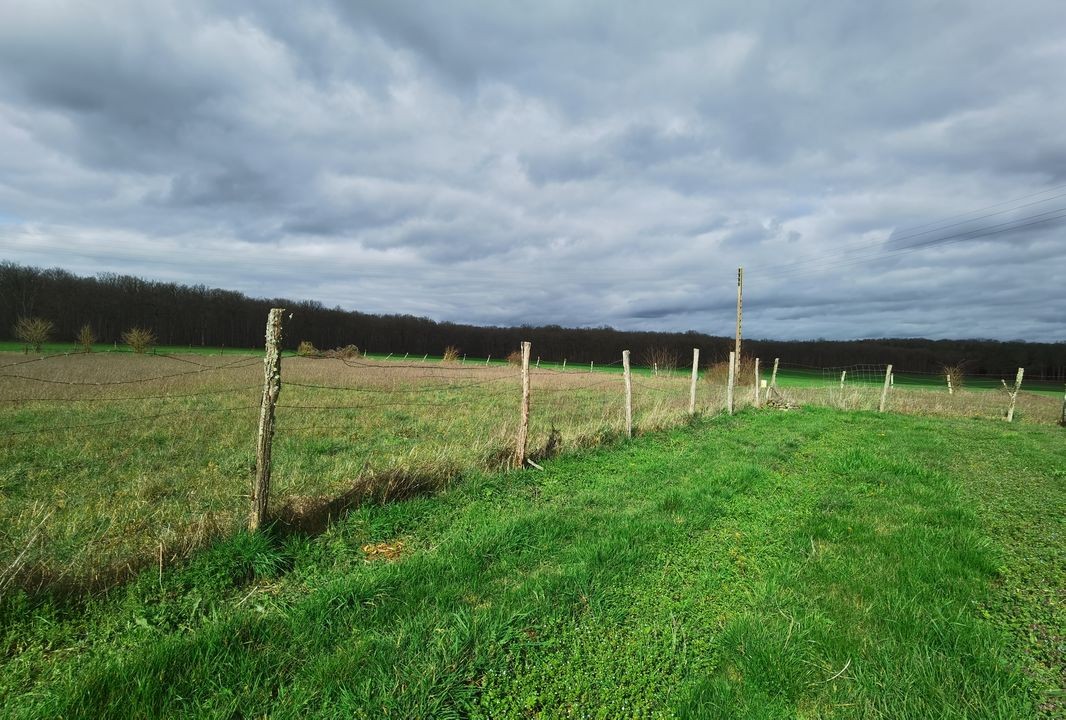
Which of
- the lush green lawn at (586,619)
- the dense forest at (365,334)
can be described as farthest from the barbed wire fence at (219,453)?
the dense forest at (365,334)

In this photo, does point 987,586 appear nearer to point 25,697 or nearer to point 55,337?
point 25,697

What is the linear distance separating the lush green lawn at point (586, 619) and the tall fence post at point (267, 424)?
0.93 feet

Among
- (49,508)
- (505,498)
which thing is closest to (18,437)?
(49,508)

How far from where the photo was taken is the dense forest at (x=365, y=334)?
62.7 m

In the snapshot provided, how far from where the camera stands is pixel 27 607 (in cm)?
328

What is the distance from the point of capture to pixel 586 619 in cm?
341

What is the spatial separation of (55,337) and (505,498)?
3395 inches

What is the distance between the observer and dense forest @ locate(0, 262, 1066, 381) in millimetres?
62688

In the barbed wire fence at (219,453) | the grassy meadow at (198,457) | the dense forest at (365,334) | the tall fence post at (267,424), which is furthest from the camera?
the dense forest at (365,334)

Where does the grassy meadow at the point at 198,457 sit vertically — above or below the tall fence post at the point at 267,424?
below

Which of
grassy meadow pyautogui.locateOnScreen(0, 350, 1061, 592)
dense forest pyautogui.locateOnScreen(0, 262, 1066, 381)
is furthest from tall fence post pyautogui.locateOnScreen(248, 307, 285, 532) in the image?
dense forest pyautogui.locateOnScreen(0, 262, 1066, 381)

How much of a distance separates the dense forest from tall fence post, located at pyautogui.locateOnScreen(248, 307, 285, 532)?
165 feet

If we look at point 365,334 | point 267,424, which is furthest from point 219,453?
point 365,334

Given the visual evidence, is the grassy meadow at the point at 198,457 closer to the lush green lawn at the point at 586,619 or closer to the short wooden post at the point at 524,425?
the short wooden post at the point at 524,425
